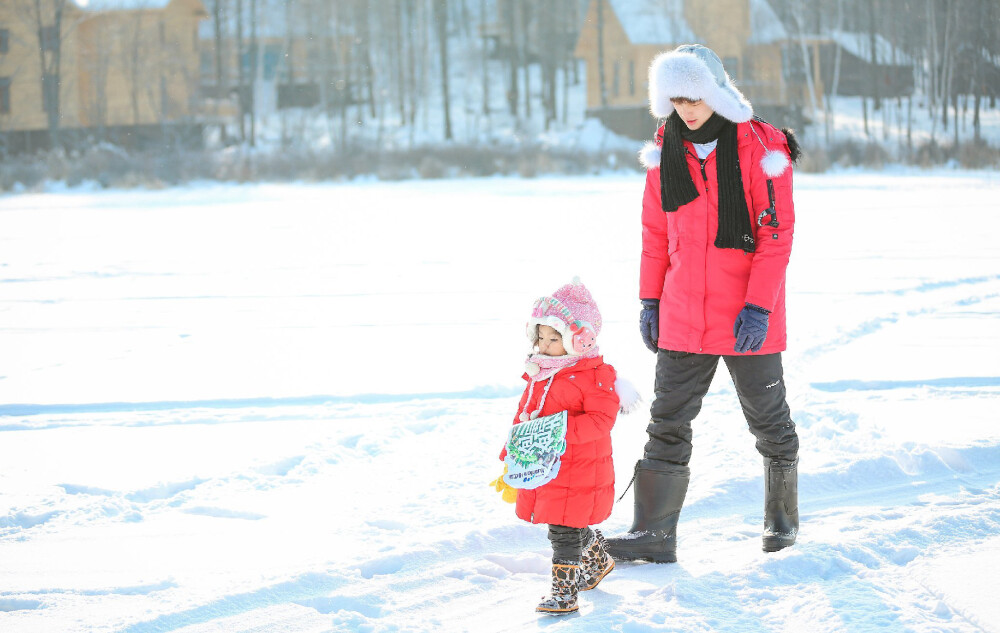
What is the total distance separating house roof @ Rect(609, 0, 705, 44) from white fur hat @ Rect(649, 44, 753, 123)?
2560 centimetres

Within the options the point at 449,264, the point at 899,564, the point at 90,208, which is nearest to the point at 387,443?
the point at 899,564

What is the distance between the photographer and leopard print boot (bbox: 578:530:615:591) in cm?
268

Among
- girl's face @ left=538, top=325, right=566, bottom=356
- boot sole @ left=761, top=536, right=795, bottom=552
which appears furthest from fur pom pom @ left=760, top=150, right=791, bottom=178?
boot sole @ left=761, top=536, right=795, bottom=552

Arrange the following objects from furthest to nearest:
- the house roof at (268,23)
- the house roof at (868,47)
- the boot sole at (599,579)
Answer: the house roof at (268,23)
the house roof at (868,47)
the boot sole at (599,579)

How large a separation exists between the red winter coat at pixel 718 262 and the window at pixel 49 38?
30922 millimetres

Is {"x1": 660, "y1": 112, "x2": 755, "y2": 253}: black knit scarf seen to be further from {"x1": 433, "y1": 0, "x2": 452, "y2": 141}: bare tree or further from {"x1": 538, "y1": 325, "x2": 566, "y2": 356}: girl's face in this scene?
{"x1": 433, "y1": 0, "x2": 452, "y2": 141}: bare tree

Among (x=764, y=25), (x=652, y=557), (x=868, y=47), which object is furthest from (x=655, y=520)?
(x=764, y=25)

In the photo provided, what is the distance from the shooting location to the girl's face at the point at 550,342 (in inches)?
98.2

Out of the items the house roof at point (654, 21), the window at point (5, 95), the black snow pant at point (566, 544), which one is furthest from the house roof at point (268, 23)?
the black snow pant at point (566, 544)

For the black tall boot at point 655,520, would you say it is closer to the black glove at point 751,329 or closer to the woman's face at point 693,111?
the black glove at point 751,329

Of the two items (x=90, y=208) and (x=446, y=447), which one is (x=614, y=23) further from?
(x=446, y=447)

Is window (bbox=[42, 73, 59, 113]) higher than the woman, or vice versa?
window (bbox=[42, 73, 59, 113])

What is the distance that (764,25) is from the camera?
26.9 metres

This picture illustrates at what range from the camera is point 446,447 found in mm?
4016
